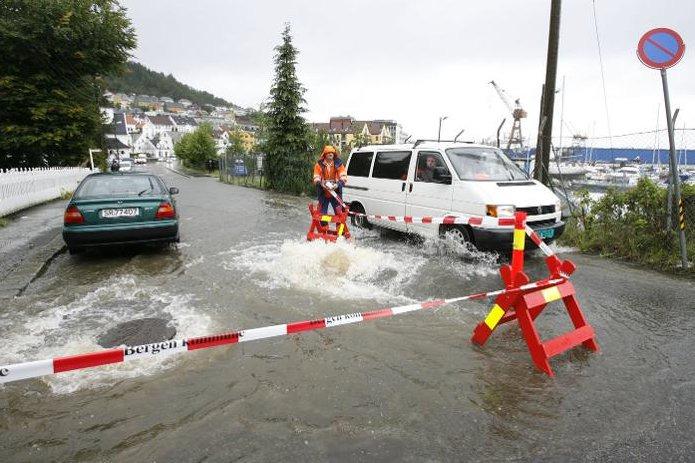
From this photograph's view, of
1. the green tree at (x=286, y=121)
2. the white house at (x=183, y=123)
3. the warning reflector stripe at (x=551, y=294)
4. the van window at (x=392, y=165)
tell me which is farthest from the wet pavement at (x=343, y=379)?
the white house at (x=183, y=123)

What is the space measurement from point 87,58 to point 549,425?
95.1 feet

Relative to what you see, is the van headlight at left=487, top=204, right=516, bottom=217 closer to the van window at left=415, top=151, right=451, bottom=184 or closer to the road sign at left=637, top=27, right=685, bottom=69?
the van window at left=415, top=151, right=451, bottom=184

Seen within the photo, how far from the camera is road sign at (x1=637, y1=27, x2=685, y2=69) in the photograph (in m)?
6.52

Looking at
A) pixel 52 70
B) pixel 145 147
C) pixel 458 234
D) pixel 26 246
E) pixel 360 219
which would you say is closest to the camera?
pixel 458 234

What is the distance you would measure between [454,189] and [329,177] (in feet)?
7.95

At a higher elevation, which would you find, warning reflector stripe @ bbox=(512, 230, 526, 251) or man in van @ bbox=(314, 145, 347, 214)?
man in van @ bbox=(314, 145, 347, 214)

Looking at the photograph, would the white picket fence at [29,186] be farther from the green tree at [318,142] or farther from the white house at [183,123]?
the white house at [183,123]

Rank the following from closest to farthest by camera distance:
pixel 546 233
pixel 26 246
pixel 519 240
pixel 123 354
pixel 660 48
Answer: pixel 123 354
pixel 519 240
pixel 660 48
pixel 546 233
pixel 26 246

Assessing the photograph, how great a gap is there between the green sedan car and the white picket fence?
667 cm

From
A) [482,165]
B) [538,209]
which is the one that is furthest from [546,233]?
[482,165]

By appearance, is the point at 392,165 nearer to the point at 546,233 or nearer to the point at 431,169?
the point at 431,169

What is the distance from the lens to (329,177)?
8.76 metres

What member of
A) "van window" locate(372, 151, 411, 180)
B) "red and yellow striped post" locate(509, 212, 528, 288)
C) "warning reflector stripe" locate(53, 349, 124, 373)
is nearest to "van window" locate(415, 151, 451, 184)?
"van window" locate(372, 151, 411, 180)

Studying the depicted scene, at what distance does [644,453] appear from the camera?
280 centimetres
